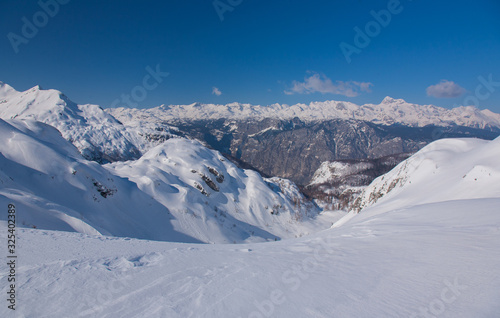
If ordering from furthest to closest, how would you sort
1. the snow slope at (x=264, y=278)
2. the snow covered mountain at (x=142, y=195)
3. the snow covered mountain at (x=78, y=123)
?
the snow covered mountain at (x=78, y=123) < the snow covered mountain at (x=142, y=195) < the snow slope at (x=264, y=278)

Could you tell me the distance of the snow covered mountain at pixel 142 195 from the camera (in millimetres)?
18812

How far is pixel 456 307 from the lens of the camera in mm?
3639

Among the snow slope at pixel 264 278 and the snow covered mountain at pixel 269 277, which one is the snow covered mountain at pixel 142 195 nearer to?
the snow slope at pixel 264 278

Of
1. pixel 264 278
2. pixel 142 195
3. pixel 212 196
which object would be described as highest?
pixel 264 278

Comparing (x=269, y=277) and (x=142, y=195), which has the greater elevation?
(x=269, y=277)

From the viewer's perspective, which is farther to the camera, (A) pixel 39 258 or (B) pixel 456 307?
(A) pixel 39 258

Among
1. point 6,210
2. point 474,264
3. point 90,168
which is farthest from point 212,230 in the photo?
point 474,264

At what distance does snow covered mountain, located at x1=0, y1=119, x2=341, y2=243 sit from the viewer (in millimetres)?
18812

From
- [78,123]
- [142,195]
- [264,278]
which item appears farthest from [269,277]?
[78,123]

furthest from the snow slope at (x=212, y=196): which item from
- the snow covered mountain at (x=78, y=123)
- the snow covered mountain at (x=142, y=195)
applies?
the snow covered mountain at (x=78, y=123)

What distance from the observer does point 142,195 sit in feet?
126

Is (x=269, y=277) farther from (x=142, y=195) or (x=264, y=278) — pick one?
(x=142, y=195)

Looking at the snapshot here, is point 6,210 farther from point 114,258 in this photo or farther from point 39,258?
point 114,258

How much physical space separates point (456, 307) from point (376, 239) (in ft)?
13.1
